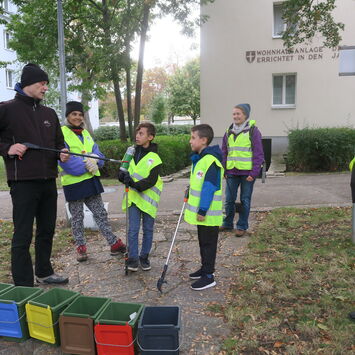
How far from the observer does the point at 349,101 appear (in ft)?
49.9

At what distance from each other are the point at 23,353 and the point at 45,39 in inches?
441

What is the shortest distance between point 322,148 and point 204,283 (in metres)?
8.25

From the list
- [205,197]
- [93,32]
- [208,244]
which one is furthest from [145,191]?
[93,32]

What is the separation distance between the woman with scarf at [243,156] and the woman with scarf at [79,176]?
188 centimetres

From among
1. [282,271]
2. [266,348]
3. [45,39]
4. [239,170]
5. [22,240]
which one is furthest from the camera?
[45,39]

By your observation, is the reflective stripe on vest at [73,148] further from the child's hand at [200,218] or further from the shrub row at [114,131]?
the shrub row at [114,131]

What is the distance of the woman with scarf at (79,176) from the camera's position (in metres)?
4.39

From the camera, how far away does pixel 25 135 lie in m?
3.49

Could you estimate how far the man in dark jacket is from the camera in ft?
11.3

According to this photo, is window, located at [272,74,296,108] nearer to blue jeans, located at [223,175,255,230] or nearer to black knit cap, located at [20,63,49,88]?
Answer: blue jeans, located at [223,175,255,230]

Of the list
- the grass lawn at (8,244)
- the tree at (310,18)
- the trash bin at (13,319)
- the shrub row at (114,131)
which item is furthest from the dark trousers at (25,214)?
the shrub row at (114,131)

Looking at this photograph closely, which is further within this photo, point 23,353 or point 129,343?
point 23,353

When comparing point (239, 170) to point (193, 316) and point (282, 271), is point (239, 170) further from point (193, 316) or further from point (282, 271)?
point (193, 316)

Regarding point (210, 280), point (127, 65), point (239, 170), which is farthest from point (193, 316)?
point (127, 65)
